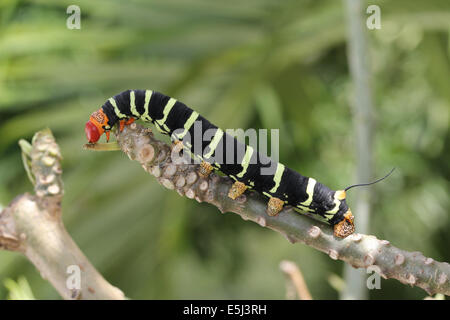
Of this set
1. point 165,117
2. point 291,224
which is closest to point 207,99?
point 165,117

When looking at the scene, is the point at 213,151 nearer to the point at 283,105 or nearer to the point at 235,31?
the point at 235,31

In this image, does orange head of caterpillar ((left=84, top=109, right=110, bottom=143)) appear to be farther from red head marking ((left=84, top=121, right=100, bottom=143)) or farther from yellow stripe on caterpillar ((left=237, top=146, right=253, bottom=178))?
yellow stripe on caterpillar ((left=237, top=146, right=253, bottom=178))

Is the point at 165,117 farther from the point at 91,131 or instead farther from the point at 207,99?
the point at 207,99

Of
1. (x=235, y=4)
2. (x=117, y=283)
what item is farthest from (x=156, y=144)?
(x=117, y=283)

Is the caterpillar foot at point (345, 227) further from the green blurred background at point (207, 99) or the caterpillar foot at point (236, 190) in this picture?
the green blurred background at point (207, 99)

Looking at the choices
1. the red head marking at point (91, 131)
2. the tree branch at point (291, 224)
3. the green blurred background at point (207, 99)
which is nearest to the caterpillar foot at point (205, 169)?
the tree branch at point (291, 224)
